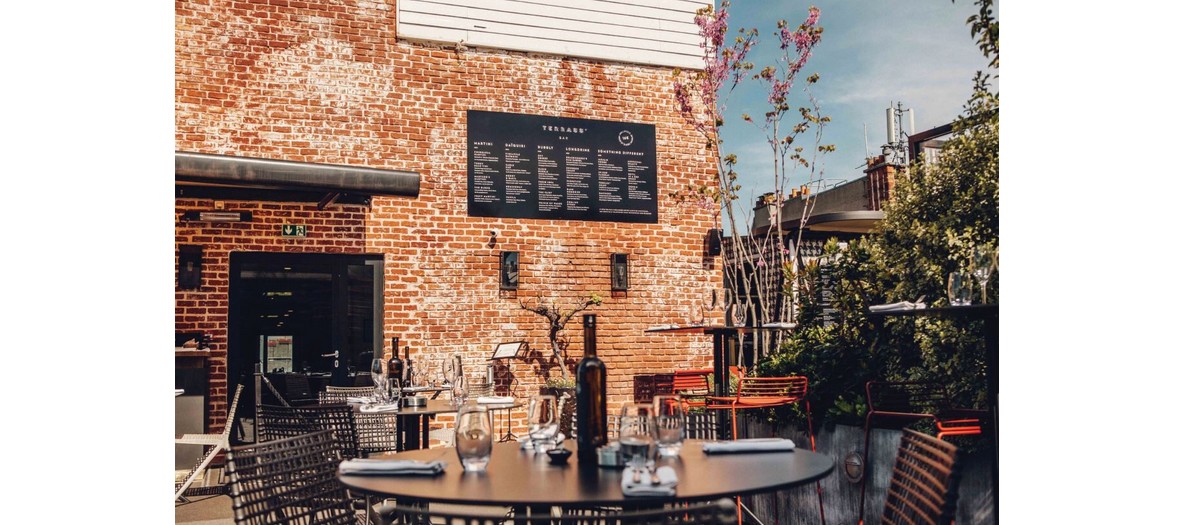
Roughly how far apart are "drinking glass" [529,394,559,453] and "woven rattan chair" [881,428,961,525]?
91 centimetres

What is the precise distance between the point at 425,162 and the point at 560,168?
1210 mm

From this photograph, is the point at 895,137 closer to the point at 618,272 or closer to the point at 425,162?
the point at 618,272

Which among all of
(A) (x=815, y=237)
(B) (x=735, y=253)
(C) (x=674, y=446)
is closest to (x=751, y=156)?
(B) (x=735, y=253)

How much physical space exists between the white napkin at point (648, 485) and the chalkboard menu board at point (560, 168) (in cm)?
569

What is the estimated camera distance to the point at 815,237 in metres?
10.1

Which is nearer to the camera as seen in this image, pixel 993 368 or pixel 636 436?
pixel 636 436

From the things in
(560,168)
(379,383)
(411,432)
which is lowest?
(411,432)

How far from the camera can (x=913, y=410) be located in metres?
4.05

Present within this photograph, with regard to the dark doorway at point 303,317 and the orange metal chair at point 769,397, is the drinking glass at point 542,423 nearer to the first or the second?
the orange metal chair at point 769,397

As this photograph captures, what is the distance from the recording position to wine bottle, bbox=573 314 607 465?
214cm

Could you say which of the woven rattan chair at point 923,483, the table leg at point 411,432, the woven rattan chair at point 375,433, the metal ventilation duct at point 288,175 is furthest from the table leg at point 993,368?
the metal ventilation duct at point 288,175

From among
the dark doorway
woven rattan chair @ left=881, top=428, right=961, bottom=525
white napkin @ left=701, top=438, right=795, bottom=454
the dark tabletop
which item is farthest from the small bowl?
the dark doorway

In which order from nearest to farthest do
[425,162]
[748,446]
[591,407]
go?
[591,407] < [748,446] < [425,162]

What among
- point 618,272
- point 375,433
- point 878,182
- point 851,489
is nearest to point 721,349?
point 851,489
